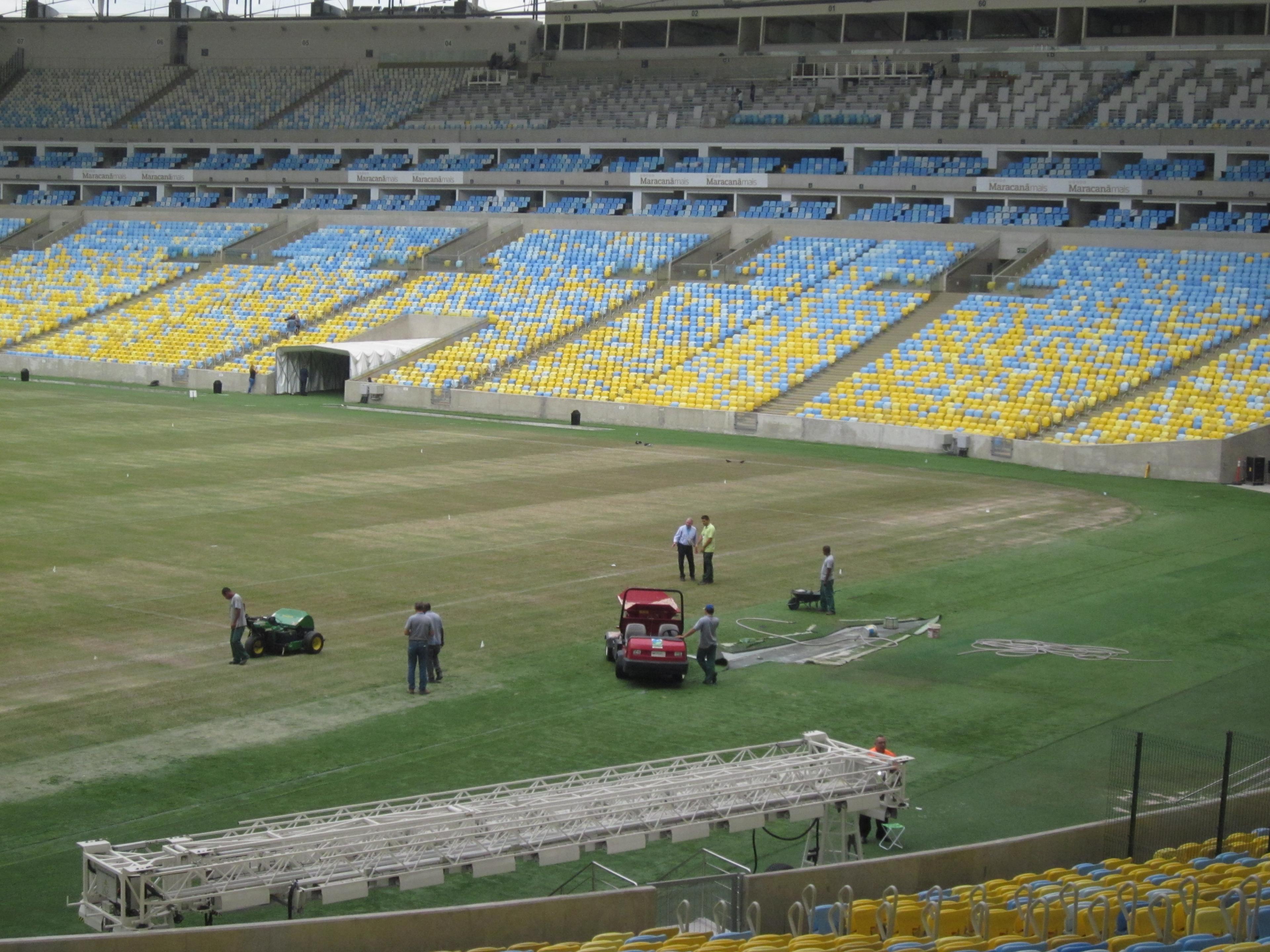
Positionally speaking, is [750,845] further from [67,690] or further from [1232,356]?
[1232,356]

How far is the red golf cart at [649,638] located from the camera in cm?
2061

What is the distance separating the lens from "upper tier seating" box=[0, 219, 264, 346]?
7088 cm

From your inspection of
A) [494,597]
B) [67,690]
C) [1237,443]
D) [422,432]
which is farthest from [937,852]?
[422,432]

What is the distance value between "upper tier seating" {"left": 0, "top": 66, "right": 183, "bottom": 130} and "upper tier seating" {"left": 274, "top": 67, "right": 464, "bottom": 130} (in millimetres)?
11487

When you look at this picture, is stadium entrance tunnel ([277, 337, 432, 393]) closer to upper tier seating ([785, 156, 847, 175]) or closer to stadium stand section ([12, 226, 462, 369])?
stadium stand section ([12, 226, 462, 369])

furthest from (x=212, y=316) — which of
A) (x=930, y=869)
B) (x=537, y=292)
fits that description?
(x=930, y=869)

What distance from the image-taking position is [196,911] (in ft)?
39.9

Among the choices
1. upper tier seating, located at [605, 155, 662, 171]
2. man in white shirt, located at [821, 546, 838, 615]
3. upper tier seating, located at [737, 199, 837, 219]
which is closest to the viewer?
man in white shirt, located at [821, 546, 838, 615]

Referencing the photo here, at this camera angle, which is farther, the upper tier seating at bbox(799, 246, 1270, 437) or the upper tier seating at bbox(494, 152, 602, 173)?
the upper tier seating at bbox(494, 152, 602, 173)

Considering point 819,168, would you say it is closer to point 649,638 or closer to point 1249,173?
point 1249,173

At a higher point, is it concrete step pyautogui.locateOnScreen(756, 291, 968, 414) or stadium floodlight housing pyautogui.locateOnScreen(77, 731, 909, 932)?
concrete step pyautogui.locateOnScreen(756, 291, 968, 414)

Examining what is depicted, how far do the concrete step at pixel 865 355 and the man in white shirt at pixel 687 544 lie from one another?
24829 mm

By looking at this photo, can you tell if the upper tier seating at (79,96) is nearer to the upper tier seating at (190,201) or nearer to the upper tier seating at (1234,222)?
the upper tier seating at (190,201)

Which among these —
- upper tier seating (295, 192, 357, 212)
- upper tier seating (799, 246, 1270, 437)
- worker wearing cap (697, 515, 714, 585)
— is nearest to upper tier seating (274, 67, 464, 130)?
upper tier seating (295, 192, 357, 212)
